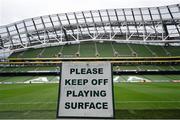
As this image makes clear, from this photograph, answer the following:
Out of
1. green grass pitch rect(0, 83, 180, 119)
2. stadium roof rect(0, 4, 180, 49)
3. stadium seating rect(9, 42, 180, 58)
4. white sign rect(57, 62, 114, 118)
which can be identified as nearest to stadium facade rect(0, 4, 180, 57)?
stadium roof rect(0, 4, 180, 49)

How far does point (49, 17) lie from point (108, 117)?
52.5 metres

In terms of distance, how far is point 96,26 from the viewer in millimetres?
56344

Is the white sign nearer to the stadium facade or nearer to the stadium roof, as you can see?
the stadium facade

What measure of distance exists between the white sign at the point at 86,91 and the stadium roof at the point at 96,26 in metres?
46.3

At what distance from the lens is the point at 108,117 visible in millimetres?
4973

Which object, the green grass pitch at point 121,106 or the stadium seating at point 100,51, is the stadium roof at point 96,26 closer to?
the stadium seating at point 100,51

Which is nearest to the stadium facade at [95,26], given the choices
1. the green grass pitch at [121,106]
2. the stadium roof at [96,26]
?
the stadium roof at [96,26]

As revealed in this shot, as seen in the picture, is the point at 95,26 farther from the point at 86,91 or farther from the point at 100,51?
the point at 86,91

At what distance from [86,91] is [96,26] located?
5176cm

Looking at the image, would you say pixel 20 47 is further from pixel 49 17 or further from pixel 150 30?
pixel 150 30

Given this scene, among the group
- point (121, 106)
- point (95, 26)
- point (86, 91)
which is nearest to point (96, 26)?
point (95, 26)

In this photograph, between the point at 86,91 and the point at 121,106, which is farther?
the point at 121,106

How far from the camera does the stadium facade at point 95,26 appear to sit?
169 feet

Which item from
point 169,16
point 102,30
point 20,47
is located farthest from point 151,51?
point 20,47
